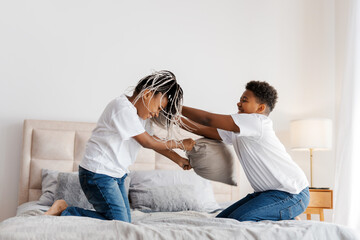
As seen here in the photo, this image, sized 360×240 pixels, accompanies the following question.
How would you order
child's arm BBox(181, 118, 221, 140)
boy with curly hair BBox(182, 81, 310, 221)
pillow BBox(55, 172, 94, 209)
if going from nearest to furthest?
boy with curly hair BBox(182, 81, 310, 221)
child's arm BBox(181, 118, 221, 140)
pillow BBox(55, 172, 94, 209)

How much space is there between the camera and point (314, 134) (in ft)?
12.3

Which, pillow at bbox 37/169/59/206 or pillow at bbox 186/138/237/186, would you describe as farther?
pillow at bbox 37/169/59/206

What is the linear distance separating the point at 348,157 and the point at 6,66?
3045mm

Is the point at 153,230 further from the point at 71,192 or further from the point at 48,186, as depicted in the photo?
the point at 48,186

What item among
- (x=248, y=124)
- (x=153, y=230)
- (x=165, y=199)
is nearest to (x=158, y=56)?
(x=165, y=199)

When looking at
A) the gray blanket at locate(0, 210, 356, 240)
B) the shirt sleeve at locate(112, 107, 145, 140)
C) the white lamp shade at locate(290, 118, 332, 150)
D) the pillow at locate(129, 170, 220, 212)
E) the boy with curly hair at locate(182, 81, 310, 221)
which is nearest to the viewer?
the gray blanket at locate(0, 210, 356, 240)

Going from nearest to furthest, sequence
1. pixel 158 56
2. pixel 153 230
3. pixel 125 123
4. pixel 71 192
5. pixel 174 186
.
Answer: pixel 153 230, pixel 125 123, pixel 71 192, pixel 174 186, pixel 158 56

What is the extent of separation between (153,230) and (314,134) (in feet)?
8.39

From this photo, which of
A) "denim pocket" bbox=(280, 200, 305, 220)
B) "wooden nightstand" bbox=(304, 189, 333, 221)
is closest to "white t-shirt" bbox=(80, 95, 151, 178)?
"denim pocket" bbox=(280, 200, 305, 220)

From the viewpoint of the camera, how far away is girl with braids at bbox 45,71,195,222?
2002mm

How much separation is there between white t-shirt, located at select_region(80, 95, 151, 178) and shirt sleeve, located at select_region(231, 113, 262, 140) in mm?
483

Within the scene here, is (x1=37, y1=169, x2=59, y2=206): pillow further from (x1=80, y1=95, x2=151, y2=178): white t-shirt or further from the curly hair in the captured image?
the curly hair

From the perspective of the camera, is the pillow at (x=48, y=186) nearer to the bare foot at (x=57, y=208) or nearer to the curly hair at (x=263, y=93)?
the bare foot at (x=57, y=208)

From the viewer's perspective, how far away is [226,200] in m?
3.79
